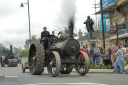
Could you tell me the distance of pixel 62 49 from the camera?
13938 millimetres

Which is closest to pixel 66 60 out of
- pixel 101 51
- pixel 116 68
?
pixel 116 68

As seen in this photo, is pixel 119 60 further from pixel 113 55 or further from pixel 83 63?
pixel 83 63

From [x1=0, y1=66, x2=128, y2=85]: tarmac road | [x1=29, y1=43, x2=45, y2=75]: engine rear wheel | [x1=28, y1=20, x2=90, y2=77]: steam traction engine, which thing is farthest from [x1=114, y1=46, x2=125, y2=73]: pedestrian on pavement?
[x1=29, y1=43, x2=45, y2=75]: engine rear wheel

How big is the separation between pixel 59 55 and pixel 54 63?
0.65 metres

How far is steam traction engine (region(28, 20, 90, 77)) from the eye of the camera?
44.9ft

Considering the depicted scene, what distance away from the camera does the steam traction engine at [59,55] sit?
13.7 meters

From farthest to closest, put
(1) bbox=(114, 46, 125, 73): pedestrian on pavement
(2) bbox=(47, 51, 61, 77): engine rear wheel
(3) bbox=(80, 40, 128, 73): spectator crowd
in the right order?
(3) bbox=(80, 40, 128, 73): spectator crowd → (1) bbox=(114, 46, 125, 73): pedestrian on pavement → (2) bbox=(47, 51, 61, 77): engine rear wheel

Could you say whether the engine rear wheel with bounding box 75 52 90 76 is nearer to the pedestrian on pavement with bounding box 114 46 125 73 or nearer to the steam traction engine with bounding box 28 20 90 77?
the steam traction engine with bounding box 28 20 90 77

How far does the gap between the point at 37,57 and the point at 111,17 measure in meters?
24.6

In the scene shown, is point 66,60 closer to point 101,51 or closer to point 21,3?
point 101,51

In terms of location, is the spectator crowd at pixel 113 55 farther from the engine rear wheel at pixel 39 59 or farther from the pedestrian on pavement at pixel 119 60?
the engine rear wheel at pixel 39 59

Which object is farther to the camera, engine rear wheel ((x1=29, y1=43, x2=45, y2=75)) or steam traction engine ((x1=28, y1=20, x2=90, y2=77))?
engine rear wheel ((x1=29, y1=43, x2=45, y2=75))

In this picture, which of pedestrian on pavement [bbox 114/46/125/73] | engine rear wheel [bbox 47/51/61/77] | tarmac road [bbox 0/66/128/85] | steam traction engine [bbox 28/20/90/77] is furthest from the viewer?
pedestrian on pavement [bbox 114/46/125/73]

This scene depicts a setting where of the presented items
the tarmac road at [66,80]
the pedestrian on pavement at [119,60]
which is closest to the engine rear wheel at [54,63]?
the tarmac road at [66,80]
